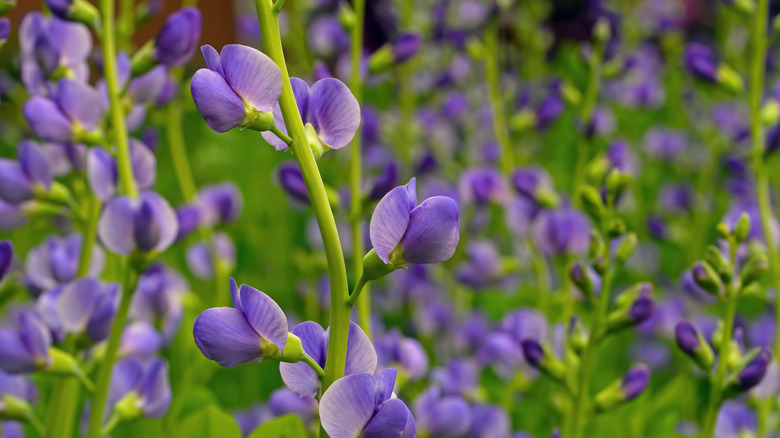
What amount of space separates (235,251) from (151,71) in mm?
806

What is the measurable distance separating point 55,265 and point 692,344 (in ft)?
1.87

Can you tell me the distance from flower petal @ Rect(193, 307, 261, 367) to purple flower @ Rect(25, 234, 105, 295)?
384mm

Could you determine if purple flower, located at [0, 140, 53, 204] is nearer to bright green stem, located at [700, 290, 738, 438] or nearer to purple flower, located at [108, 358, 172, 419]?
purple flower, located at [108, 358, 172, 419]

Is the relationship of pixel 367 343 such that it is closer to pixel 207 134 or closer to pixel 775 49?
pixel 207 134

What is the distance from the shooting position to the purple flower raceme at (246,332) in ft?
1.28

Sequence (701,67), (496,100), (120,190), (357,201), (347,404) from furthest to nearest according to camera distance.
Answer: (496,100)
(701,67)
(357,201)
(120,190)
(347,404)

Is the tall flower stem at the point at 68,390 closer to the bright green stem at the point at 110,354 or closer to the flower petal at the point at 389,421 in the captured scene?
the bright green stem at the point at 110,354

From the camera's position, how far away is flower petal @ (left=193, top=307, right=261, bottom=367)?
0.39m

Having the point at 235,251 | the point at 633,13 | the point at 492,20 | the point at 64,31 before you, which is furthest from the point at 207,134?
the point at 64,31

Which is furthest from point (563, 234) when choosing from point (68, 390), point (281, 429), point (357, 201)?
point (68, 390)

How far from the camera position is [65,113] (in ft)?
2.13

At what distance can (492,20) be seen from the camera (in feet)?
4.46

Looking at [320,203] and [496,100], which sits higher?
[320,203]

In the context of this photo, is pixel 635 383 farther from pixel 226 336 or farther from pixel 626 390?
pixel 226 336
